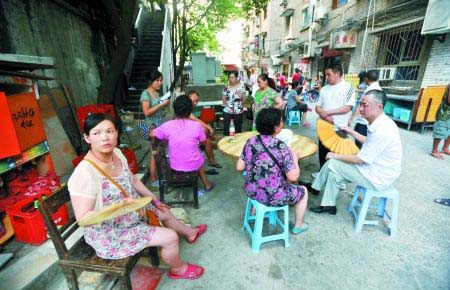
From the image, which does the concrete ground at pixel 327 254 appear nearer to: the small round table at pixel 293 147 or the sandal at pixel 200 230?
the sandal at pixel 200 230

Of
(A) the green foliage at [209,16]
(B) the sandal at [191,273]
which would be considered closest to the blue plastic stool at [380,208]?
(B) the sandal at [191,273]

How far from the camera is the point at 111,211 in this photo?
1.54 metres

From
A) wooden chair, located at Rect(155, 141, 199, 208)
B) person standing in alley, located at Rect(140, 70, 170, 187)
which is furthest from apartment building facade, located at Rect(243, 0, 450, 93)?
wooden chair, located at Rect(155, 141, 199, 208)

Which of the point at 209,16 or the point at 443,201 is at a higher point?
the point at 209,16

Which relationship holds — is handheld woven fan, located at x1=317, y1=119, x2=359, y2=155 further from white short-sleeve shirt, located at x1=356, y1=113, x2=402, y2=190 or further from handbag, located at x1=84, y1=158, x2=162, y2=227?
handbag, located at x1=84, y1=158, x2=162, y2=227

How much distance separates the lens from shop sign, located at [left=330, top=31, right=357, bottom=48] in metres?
11.2

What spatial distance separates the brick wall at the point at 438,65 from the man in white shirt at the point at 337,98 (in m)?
5.49

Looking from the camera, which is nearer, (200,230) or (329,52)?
(200,230)

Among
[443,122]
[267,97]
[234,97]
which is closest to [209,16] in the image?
[234,97]

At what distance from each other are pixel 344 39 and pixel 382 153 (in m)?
10.6

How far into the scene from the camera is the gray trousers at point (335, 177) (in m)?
3.00

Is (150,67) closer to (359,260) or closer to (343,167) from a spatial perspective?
(343,167)

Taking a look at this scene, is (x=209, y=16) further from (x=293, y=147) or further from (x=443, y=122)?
(x=293, y=147)

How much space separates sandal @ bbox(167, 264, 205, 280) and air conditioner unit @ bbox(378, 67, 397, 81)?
31.9 ft
